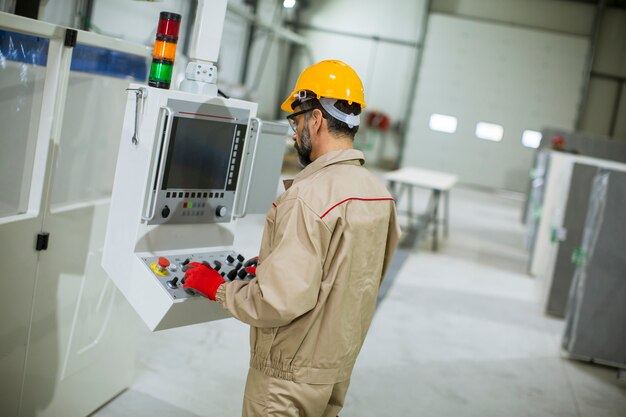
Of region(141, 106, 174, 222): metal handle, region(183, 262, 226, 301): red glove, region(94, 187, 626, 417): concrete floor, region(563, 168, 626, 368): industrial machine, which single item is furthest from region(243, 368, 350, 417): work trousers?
region(563, 168, 626, 368): industrial machine

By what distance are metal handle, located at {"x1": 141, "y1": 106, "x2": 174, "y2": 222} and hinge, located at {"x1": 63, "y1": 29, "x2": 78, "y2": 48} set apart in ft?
1.89

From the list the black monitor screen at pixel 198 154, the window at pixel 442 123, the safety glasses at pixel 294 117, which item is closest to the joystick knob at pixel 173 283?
the black monitor screen at pixel 198 154

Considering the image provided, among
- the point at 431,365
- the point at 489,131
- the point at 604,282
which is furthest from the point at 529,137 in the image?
the point at 431,365

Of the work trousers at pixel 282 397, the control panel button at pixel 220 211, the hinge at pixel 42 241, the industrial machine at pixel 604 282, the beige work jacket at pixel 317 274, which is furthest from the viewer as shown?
the industrial machine at pixel 604 282

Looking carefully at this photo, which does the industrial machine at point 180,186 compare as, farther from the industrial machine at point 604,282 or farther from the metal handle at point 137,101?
the industrial machine at point 604,282

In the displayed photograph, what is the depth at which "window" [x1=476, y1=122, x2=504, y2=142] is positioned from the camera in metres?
14.6

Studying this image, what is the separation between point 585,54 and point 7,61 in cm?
1404

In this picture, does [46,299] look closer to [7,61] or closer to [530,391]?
[7,61]

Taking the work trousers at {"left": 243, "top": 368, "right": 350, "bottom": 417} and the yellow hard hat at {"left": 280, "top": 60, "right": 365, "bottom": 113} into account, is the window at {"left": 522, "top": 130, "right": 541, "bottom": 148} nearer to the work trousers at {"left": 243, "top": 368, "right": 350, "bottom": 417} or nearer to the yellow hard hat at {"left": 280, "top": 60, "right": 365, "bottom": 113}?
the yellow hard hat at {"left": 280, "top": 60, "right": 365, "bottom": 113}

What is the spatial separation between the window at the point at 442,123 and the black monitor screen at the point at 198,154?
13.3 metres

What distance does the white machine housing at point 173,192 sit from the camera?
6.14ft

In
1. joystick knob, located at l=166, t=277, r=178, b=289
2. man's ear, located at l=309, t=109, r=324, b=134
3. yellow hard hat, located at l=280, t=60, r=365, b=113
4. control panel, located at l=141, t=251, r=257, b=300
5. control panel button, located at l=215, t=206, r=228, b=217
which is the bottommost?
joystick knob, located at l=166, t=277, r=178, b=289

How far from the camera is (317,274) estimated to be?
5.45 feet

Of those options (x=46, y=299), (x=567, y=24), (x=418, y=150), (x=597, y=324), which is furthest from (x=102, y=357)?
(x=567, y=24)
